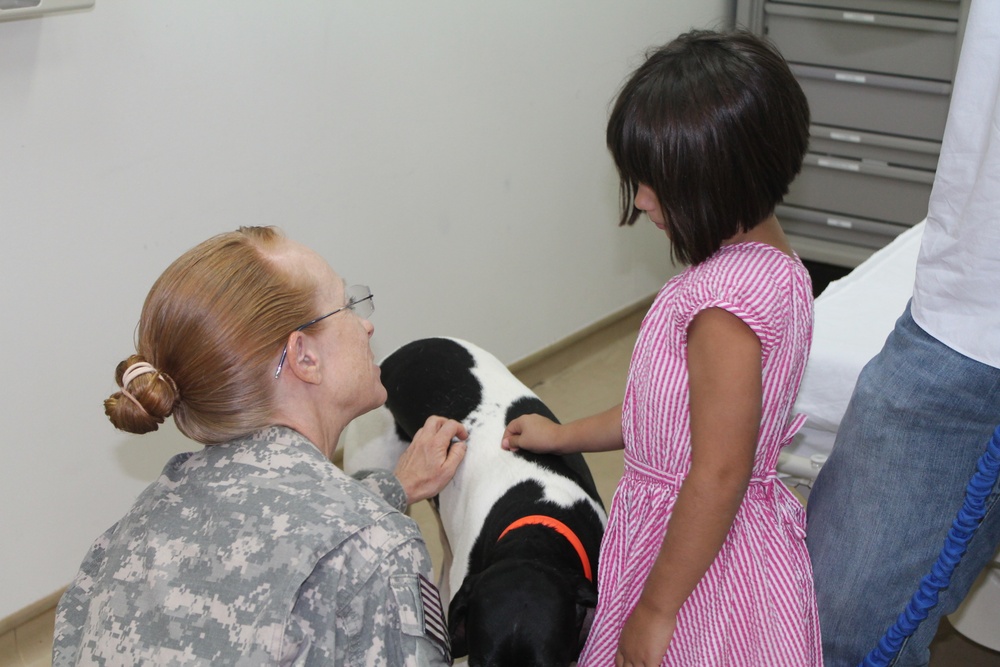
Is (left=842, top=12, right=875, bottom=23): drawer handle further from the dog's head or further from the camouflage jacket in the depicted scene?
the camouflage jacket

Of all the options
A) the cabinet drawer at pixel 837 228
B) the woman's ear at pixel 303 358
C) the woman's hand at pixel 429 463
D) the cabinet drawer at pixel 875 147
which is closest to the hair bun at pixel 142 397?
the woman's ear at pixel 303 358

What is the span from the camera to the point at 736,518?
1260mm

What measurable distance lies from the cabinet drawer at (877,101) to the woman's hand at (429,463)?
89.8 inches

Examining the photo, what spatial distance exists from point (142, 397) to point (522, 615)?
59 centimetres

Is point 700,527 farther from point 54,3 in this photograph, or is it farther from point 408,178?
point 408,178

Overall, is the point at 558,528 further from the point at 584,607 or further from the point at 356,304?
the point at 356,304

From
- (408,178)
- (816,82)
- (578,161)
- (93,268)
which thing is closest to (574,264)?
(578,161)

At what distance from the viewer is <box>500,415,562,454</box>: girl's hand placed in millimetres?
1641

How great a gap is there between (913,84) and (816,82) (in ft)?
1.10

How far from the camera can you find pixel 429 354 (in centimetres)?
202

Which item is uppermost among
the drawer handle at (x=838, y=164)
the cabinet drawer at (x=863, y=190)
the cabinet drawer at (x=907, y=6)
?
the cabinet drawer at (x=907, y=6)

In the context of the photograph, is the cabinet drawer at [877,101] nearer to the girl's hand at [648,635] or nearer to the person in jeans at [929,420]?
the person in jeans at [929,420]

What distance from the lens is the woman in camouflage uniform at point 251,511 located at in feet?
3.33

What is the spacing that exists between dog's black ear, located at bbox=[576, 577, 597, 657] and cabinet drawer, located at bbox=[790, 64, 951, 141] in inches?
93.1
